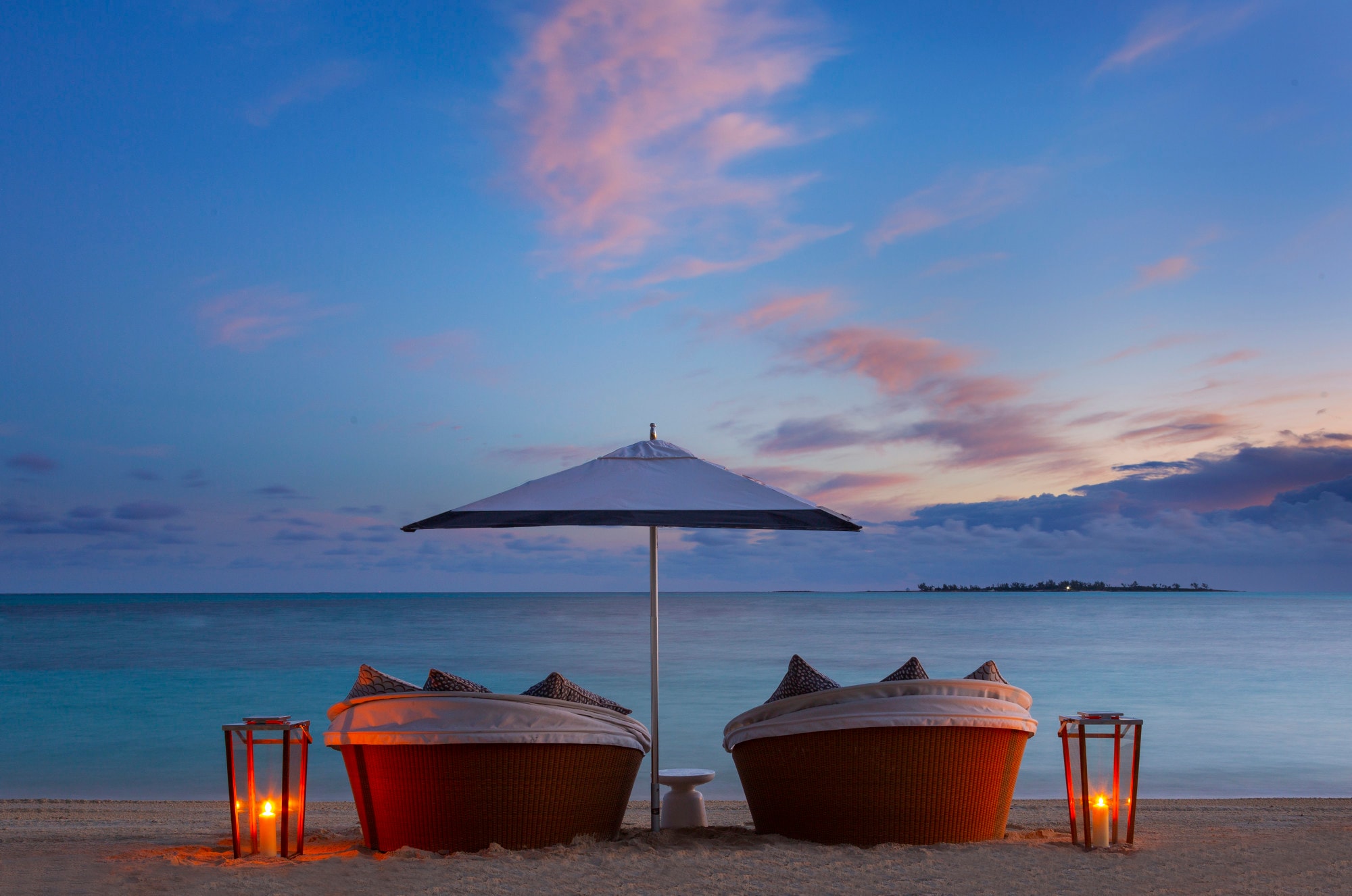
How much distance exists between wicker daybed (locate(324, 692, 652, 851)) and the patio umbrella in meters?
0.45

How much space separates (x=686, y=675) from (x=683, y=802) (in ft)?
41.8

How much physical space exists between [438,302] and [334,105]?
2440 mm

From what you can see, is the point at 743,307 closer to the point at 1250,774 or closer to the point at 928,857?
the point at 1250,774

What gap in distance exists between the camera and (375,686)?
152 inches

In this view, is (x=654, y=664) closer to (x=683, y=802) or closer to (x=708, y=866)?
(x=683, y=802)

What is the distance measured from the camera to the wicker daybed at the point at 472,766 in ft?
11.7

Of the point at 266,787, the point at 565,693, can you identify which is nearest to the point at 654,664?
the point at 565,693

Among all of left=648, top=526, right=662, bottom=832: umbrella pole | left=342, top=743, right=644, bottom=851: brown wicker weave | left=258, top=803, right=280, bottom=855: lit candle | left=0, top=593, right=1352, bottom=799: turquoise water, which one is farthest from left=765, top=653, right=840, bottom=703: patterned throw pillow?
left=0, top=593, right=1352, bottom=799: turquoise water

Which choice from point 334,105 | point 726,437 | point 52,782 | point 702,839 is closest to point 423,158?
point 334,105

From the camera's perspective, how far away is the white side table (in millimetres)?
4410

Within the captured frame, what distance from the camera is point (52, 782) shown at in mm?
8188

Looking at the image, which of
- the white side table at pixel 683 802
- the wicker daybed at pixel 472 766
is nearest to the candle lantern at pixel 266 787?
the wicker daybed at pixel 472 766

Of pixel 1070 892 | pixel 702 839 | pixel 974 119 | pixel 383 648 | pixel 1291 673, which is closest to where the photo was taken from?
pixel 1070 892

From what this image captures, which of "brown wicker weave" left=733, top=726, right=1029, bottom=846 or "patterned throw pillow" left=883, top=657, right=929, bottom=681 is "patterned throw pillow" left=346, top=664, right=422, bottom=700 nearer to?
"brown wicker weave" left=733, top=726, right=1029, bottom=846
